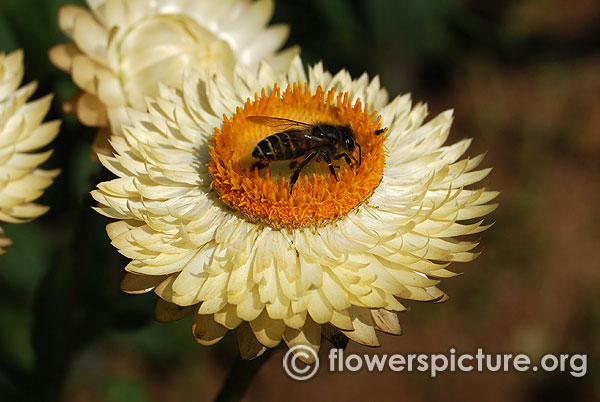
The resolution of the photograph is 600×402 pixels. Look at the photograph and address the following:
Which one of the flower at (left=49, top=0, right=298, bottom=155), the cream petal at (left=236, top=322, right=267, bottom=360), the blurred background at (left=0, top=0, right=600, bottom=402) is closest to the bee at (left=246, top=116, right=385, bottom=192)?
the cream petal at (left=236, top=322, right=267, bottom=360)

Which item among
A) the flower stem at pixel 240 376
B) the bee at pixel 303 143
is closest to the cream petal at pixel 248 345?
the flower stem at pixel 240 376

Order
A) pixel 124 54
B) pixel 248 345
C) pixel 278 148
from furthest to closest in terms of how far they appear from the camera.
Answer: pixel 124 54 → pixel 278 148 → pixel 248 345

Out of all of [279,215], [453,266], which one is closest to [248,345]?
[279,215]

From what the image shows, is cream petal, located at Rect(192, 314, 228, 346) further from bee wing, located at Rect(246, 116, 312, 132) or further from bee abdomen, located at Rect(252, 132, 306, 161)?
bee wing, located at Rect(246, 116, 312, 132)

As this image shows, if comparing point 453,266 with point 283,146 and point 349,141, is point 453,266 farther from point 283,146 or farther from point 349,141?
point 283,146

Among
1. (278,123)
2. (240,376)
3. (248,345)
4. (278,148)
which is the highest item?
(278,123)

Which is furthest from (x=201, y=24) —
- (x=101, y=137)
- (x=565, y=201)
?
(x=565, y=201)

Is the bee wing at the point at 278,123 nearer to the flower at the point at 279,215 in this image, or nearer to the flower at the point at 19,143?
the flower at the point at 279,215
